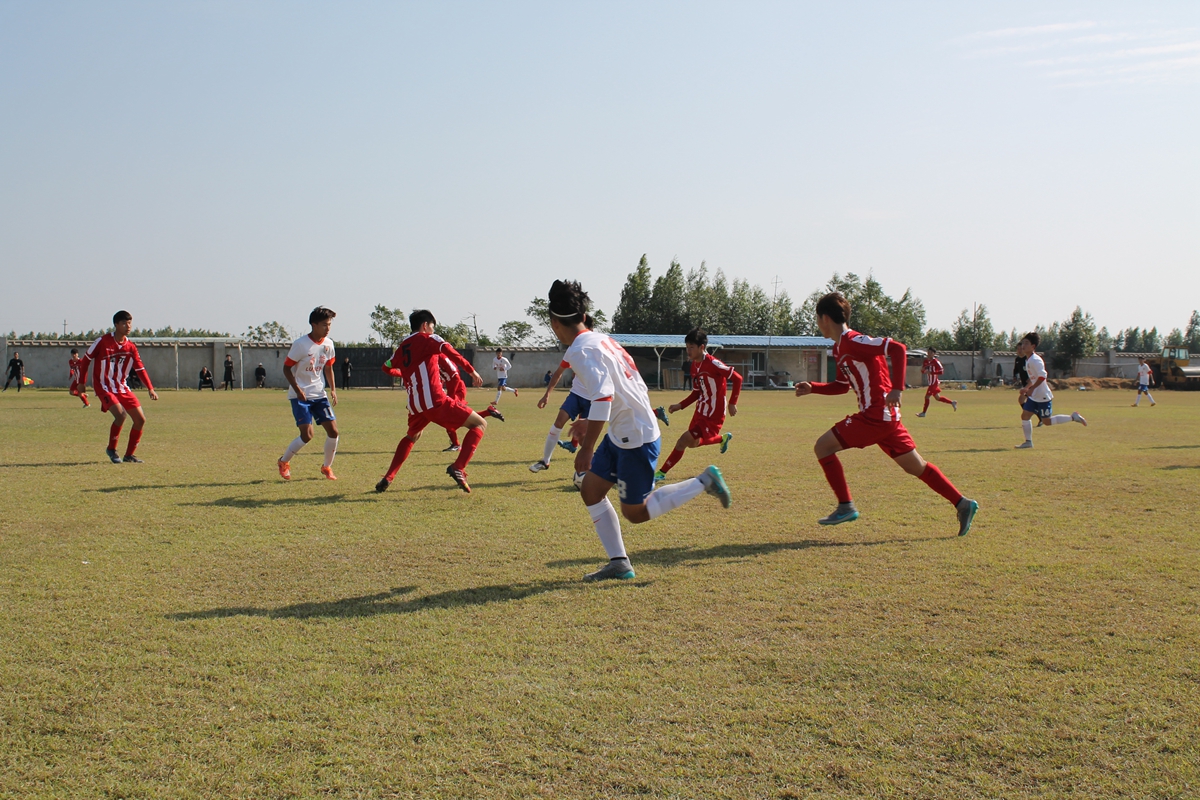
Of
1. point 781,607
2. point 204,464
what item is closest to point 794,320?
point 204,464

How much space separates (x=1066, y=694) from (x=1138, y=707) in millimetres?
260

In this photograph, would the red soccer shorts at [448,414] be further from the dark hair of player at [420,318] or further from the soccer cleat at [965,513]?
the soccer cleat at [965,513]

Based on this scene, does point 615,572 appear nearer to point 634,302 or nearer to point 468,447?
point 468,447

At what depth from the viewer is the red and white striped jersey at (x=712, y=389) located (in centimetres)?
955

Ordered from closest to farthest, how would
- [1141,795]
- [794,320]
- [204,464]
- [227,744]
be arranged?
[1141,795] < [227,744] < [204,464] < [794,320]

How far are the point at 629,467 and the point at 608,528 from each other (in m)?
0.45

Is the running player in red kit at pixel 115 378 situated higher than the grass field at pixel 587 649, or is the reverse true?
the running player in red kit at pixel 115 378

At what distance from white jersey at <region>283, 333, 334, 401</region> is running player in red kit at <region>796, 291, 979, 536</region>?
611 centimetres

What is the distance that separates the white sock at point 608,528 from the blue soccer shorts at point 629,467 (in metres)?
0.15

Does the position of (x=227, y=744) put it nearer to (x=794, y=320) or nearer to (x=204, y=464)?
(x=204, y=464)

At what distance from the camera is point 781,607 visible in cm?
490

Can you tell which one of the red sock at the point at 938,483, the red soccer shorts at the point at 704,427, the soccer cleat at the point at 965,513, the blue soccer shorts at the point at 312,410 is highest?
the blue soccer shorts at the point at 312,410

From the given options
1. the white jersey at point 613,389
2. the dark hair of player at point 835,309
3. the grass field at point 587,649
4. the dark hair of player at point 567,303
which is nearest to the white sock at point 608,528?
the grass field at point 587,649

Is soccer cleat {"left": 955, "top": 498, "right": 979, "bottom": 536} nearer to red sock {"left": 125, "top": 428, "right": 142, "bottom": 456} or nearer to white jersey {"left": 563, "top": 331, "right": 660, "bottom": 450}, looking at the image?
white jersey {"left": 563, "top": 331, "right": 660, "bottom": 450}
